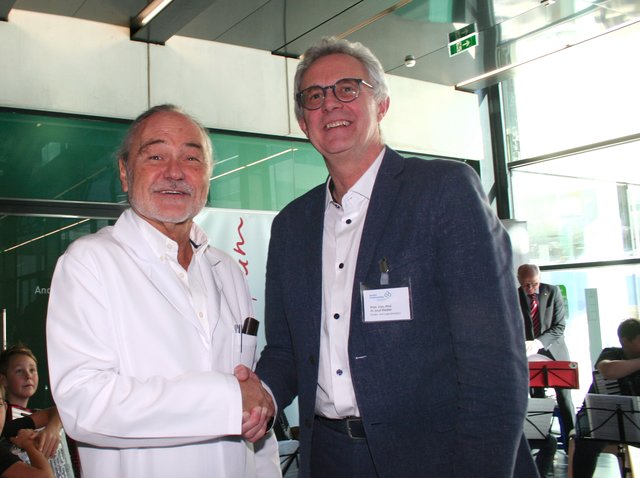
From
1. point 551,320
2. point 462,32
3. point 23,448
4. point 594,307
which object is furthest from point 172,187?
point 594,307

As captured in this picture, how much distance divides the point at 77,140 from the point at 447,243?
5.20 m

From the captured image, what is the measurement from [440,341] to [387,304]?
0.53ft

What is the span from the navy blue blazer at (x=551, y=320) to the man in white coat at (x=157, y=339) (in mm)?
5972

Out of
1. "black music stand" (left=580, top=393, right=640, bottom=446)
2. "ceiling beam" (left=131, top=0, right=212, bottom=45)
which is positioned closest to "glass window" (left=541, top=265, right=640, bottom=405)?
"black music stand" (left=580, top=393, right=640, bottom=446)

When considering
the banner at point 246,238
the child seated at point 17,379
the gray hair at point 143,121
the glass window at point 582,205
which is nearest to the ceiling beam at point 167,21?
the banner at point 246,238

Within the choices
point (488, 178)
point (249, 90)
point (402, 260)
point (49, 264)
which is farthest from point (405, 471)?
point (488, 178)

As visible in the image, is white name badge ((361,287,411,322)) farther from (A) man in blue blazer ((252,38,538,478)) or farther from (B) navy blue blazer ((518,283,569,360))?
(B) navy blue blazer ((518,283,569,360))

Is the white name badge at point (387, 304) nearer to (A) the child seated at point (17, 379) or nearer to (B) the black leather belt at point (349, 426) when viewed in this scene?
(B) the black leather belt at point (349, 426)

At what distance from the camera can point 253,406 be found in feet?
5.79

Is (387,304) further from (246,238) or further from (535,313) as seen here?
(535,313)

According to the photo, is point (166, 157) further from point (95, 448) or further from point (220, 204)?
point (220, 204)

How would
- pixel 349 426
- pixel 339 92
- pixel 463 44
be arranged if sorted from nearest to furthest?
1. pixel 349 426
2. pixel 339 92
3. pixel 463 44

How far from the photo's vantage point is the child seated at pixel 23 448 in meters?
3.40

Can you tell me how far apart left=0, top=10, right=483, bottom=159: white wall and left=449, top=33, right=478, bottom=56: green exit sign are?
120 centimetres
